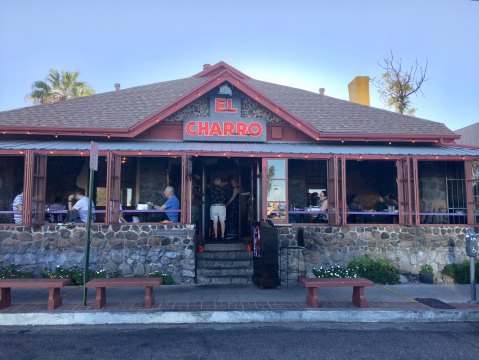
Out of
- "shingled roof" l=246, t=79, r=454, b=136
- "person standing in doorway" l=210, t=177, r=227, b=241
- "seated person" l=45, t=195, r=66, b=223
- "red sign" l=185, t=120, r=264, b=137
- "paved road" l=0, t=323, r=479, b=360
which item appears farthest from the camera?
"shingled roof" l=246, t=79, r=454, b=136

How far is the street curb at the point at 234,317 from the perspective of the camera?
6.04 m

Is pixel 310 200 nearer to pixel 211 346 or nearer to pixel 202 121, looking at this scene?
pixel 202 121

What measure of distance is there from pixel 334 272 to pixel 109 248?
17.9 feet

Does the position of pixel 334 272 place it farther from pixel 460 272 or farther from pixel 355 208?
pixel 460 272

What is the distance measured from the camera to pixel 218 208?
1038cm

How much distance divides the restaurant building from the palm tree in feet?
43.4

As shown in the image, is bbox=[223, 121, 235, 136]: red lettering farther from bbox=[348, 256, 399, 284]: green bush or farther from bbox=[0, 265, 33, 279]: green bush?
bbox=[0, 265, 33, 279]: green bush

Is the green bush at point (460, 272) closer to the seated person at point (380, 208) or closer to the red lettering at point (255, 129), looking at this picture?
the seated person at point (380, 208)

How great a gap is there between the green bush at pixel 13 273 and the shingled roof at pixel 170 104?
147 inches

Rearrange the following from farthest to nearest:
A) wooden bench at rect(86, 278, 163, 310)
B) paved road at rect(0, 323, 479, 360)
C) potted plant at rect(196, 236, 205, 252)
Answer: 1. potted plant at rect(196, 236, 205, 252)
2. wooden bench at rect(86, 278, 163, 310)
3. paved road at rect(0, 323, 479, 360)

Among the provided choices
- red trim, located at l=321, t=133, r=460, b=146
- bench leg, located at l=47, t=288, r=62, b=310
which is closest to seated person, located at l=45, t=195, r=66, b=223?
bench leg, located at l=47, t=288, r=62, b=310

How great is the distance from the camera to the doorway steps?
8.73m

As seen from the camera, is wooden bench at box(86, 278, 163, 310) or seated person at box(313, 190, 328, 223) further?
seated person at box(313, 190, 328, 223)

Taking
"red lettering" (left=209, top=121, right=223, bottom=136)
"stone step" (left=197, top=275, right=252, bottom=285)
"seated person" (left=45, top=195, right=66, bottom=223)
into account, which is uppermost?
"red lettering" (left=209, top=121, right=223, bottom=136)
